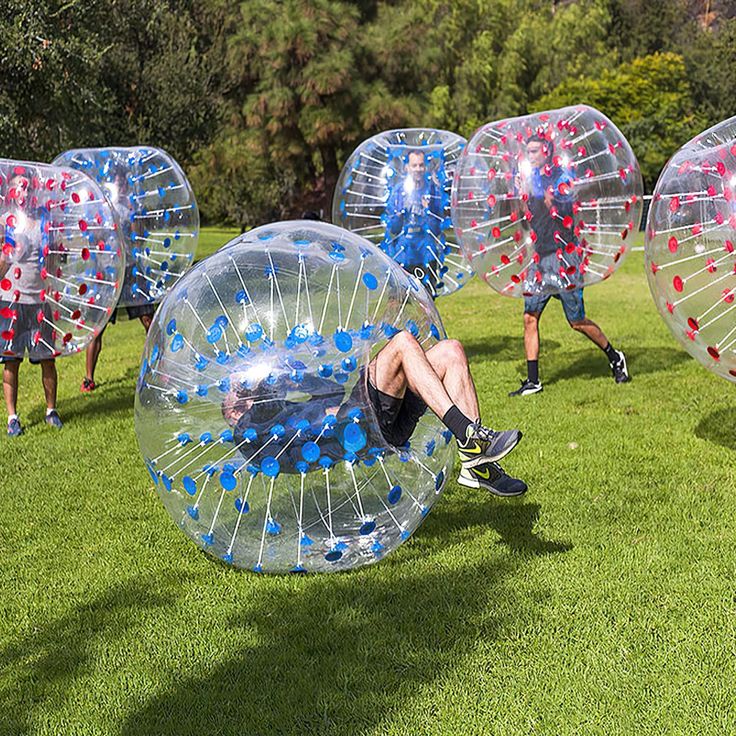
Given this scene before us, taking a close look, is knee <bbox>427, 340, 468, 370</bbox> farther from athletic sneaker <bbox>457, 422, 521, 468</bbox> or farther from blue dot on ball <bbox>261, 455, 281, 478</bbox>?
blue dot on ball <bbox>261, 455, 281, 478</bbox>

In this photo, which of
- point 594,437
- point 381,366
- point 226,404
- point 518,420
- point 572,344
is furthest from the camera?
point 572,344

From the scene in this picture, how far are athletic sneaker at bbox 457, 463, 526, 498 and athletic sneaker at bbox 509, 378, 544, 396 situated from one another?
370cm

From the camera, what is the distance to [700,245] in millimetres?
5066

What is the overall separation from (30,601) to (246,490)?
4.24ft

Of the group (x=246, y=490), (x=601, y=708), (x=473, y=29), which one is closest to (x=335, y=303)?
(x=246, y=490)

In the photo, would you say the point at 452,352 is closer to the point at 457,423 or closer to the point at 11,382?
the point at 457,423

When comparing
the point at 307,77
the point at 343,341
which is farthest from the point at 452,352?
the point at 307,77

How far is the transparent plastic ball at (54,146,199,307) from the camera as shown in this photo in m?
7.84

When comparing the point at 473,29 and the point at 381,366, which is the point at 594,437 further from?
the point at 473,29

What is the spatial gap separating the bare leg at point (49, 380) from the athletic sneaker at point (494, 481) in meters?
4.34

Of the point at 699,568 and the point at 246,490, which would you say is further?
the point at 699,568

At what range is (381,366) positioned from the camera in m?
4.11

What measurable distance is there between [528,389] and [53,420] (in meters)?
3.97

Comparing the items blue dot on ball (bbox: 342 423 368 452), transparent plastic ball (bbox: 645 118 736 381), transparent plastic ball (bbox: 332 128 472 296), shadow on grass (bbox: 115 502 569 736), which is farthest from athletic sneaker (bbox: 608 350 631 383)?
blue dot on ball (bbox: 342 423 368 452)
